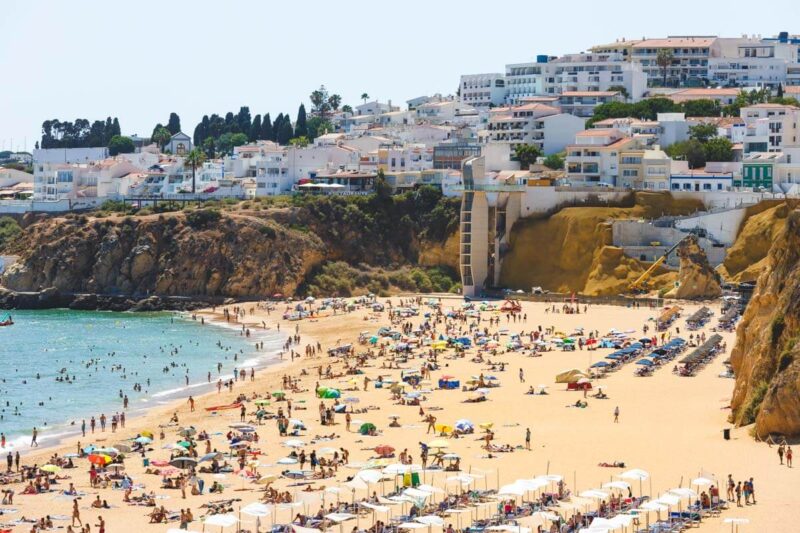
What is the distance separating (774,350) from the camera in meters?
34.8

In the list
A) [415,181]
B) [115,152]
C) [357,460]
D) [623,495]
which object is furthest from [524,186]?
[115,152]

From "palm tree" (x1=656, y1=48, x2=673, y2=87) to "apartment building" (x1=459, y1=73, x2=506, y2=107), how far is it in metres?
14.0

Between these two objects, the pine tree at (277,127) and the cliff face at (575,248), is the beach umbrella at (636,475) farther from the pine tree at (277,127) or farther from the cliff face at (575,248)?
the pine tree at (277,127)

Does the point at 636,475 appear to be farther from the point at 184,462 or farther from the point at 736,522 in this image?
the point at 184,462

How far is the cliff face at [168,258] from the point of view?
3243 inches

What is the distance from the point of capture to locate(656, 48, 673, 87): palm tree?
382 ft

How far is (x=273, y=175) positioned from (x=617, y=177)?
84.9ft

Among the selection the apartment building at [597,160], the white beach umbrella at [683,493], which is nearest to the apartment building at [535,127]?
the apartment building at [597,160]

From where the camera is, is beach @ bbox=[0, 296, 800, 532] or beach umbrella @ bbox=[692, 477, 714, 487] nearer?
beach umbrella @ bbox=[692, 477, 714, 487]

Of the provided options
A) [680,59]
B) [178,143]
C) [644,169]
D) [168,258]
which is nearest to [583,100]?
[680,59]

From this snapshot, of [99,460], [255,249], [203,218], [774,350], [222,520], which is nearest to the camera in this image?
[222,520]

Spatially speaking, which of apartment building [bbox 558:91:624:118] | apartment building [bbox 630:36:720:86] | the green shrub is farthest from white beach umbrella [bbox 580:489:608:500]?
apartment building [bbox 630:36:720:86]

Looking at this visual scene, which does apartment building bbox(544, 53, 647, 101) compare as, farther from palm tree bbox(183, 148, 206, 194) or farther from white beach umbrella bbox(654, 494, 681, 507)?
white beach umbrella bbox(654, 494, 681, 507)

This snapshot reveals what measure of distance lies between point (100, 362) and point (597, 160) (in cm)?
3430
